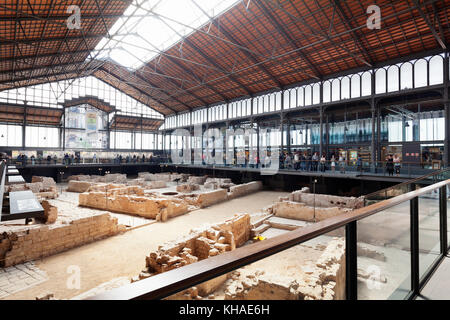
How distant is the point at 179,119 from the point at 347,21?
29337mm

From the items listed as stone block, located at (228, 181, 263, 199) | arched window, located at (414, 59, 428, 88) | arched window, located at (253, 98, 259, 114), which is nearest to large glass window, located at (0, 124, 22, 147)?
stone block, located at (228, 181, 263, 199)

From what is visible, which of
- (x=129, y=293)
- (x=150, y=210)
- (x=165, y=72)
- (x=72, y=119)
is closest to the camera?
(x=129, y=293)

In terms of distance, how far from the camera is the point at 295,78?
24172 millimetres

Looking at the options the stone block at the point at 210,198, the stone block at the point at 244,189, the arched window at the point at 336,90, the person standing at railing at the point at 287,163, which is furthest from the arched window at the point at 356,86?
the stone block at the point at 210,198

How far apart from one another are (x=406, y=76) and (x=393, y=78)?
80 cm

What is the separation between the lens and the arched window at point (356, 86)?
20438 millimetres

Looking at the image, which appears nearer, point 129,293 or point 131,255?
point 129,293

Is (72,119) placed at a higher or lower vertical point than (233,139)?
higher

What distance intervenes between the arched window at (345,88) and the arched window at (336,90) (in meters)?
0.26

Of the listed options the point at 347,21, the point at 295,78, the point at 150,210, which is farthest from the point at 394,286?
the point at 295,78

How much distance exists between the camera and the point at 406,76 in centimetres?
1805

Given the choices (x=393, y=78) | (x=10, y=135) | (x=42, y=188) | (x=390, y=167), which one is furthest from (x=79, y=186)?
(x=393, y=78)

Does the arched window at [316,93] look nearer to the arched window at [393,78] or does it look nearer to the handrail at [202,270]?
the arched window at [393,78]
